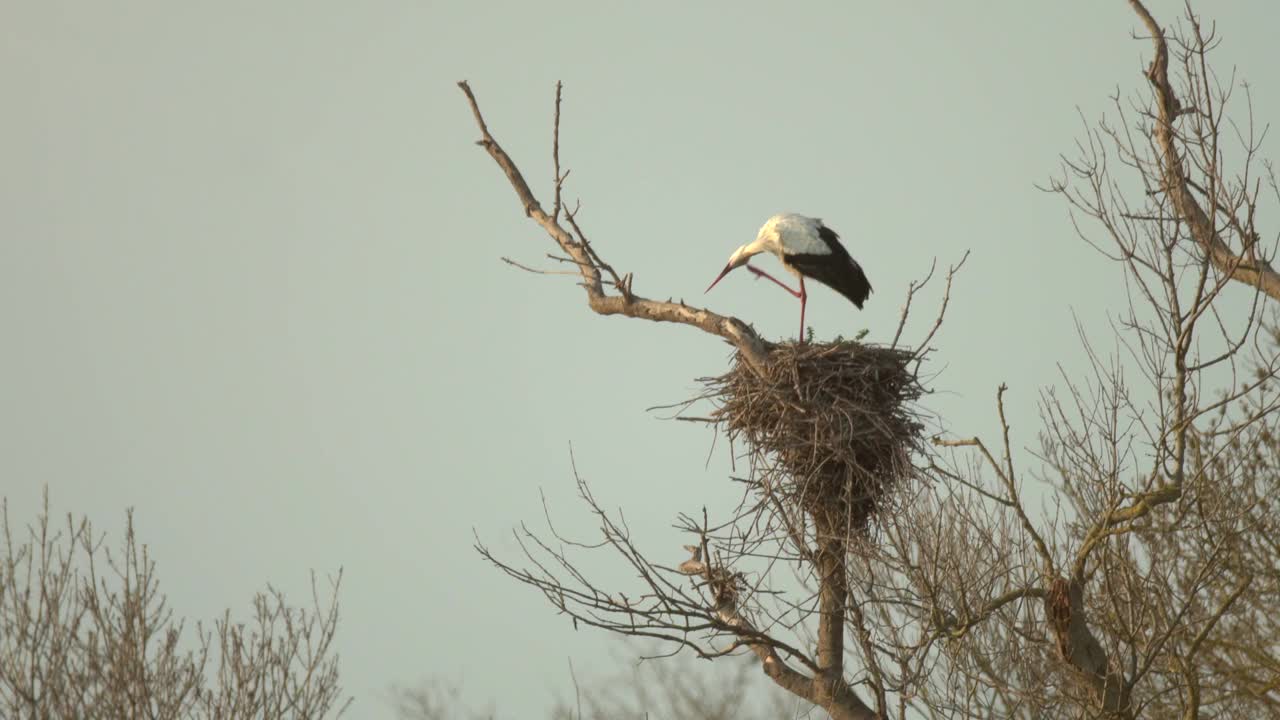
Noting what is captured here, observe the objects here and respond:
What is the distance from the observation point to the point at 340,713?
8867 mm

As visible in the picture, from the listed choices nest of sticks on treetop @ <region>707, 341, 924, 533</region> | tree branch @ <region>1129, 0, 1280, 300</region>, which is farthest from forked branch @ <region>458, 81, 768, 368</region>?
tree branch @ <region>1129, 0, 1280, 300</region>

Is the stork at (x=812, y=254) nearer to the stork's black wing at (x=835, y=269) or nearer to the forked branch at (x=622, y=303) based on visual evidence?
the stork's black wing at (x=835, y=269)

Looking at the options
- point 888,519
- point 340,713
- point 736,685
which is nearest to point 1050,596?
point 888,519

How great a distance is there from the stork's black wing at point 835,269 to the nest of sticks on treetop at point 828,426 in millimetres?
2237

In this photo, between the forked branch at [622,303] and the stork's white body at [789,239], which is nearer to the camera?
the forked branch at [622,303]

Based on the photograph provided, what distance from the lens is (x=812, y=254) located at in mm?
9109

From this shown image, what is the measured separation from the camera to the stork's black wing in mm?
9078

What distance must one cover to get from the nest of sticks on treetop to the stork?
7.39 ft

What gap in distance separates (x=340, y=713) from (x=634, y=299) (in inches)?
167

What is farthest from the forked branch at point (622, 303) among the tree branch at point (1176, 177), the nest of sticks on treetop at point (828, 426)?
the tree branch at point (1176, 177)

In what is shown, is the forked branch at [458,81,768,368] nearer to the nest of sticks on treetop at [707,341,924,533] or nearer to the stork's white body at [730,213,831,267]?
the nest of sticks on treetop at [707,341,924,533]

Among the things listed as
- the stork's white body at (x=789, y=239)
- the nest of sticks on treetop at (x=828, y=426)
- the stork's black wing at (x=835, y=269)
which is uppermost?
the stork's white body at (x=789, y=239)

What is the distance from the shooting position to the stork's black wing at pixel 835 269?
908cm

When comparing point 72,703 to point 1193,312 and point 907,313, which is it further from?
point 1193,312
